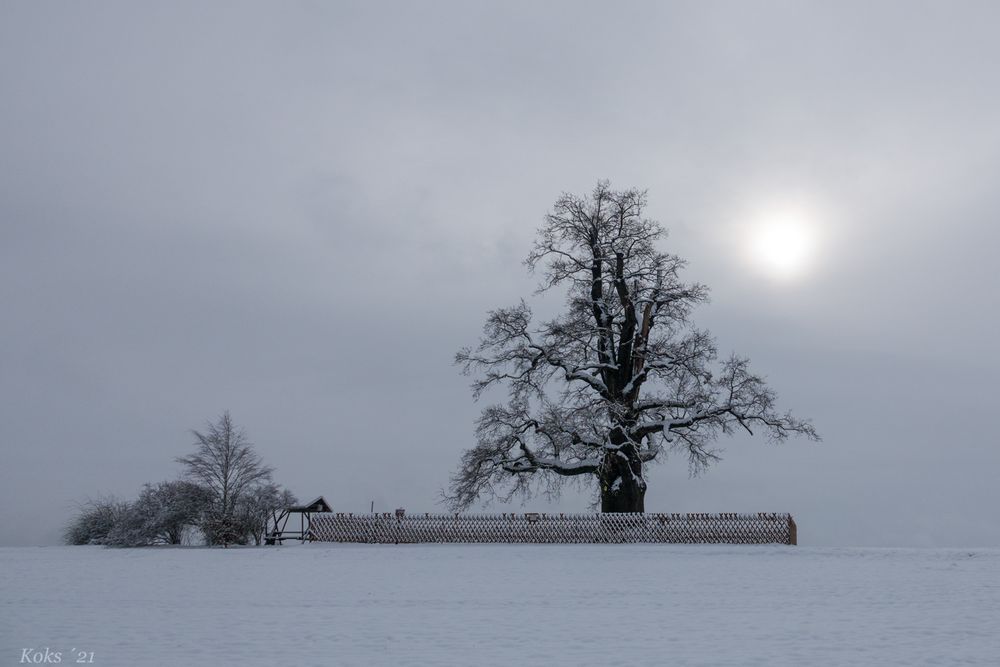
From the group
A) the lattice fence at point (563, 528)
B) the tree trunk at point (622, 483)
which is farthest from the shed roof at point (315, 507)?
the tree trunk at point (622, 483)

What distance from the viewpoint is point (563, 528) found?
1198 inches

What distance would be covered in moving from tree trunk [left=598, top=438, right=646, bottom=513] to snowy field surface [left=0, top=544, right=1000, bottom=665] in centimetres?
996

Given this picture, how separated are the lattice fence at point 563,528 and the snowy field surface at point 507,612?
7.20 m

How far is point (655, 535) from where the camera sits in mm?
29969

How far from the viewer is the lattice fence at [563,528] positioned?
29484 millimetres

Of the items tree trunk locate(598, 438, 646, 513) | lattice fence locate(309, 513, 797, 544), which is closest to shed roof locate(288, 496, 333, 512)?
lattice fence locate(309, 513, 797, 544)

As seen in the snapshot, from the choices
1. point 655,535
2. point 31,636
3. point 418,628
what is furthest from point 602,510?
point 31,636

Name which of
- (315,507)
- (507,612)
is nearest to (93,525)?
(315,507)

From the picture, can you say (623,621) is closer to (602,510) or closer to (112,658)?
(112,658)

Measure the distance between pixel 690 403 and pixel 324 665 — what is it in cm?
2673

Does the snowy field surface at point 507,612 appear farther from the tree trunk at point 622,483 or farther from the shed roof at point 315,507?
the shed roof at point 315,507

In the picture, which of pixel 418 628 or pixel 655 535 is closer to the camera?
pixel 418 628

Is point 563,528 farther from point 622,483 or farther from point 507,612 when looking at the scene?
point 507,612

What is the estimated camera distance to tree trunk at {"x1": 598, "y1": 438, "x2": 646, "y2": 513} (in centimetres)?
3238
